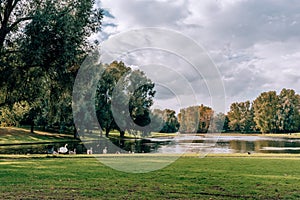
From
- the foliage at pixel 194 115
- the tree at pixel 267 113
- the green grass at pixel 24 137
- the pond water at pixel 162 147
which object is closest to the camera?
the foliage at pixel 194 115

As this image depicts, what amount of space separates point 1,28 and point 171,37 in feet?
30.9

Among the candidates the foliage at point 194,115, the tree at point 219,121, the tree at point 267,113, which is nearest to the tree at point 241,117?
the tree at point 267,113

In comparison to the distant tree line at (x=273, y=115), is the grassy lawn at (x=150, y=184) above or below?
below

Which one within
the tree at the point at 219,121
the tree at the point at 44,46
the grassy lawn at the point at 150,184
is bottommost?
the grassy lawn at the point at 150,184

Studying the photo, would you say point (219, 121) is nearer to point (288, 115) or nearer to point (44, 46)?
point (44, 46)

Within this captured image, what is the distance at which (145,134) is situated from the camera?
56.8m

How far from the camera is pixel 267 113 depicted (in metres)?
119

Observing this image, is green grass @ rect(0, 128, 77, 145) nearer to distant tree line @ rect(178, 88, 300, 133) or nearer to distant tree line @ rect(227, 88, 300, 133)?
distant tree line @ rect(178, 88, 300, 133)

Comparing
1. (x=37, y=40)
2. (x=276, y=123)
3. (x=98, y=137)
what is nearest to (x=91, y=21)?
(x=37, y=40)

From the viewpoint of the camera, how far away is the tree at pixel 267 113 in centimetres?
11806

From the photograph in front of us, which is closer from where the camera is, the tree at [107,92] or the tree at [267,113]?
the tree at [107,92]

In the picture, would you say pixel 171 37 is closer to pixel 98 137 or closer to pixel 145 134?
pixel 145 134

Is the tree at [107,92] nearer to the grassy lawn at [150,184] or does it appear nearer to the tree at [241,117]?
the grassy lawn at [150,184]

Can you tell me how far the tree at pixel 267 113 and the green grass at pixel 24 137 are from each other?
7887 centimetres
